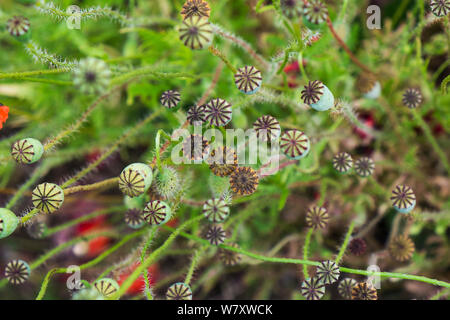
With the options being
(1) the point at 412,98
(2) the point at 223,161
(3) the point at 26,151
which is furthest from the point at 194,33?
(1) the point at 412,98

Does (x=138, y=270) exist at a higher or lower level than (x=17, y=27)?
lower

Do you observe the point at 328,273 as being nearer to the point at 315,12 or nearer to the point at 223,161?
the point at 223,161

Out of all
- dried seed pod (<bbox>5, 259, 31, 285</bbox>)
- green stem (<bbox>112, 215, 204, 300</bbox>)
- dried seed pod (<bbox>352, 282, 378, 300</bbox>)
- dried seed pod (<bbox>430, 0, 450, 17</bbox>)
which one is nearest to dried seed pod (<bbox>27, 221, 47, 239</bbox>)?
dried seed pod (<bbox>5, 259, 31, 285</bbox>)

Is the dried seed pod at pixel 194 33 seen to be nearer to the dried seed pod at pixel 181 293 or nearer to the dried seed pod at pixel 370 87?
the dried seed pod at pixel 181 293

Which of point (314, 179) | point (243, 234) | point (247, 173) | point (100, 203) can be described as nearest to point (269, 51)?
point (314, 179)

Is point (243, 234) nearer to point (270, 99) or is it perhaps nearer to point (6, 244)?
point (270, 99)

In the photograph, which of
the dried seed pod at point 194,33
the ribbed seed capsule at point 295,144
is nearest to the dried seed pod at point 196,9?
the dried seed pod at point 194,33
